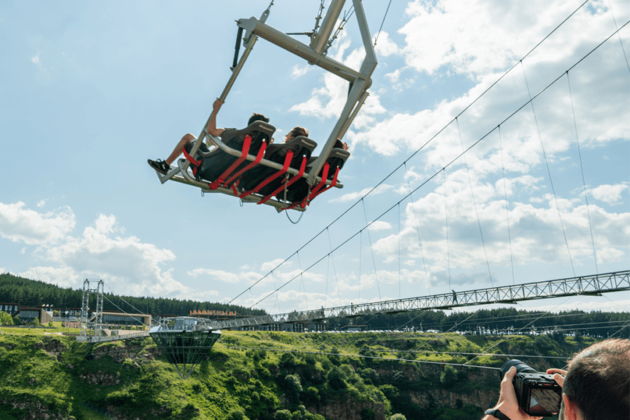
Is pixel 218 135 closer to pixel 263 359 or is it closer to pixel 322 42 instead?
pixel 322 42

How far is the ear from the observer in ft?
5.32

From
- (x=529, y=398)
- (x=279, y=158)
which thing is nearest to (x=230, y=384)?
(x=279, y=158)

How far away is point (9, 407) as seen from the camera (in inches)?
1786

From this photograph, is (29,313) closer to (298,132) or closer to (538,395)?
(298,132)

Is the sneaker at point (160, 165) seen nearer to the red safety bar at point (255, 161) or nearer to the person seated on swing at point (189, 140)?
the person seated on swing at point (189, 140)

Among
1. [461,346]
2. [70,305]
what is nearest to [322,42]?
[461,346]

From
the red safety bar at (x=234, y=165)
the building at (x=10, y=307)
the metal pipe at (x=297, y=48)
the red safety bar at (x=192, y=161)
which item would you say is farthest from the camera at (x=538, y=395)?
the building at (x=10, y=307)

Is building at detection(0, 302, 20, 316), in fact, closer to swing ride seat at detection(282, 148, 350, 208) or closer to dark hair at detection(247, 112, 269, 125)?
swing ride seat at detection(282, 148, 350, 208)

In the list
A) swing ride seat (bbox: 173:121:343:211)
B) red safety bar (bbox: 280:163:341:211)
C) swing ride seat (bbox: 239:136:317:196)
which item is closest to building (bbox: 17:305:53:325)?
swing ride seat (bbox: 173:121:343:211)

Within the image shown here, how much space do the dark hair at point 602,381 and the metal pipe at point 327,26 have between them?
28.7 feet

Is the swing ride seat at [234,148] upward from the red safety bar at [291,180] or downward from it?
upward

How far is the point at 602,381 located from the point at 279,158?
7.86 meters

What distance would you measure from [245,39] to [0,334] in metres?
62.0

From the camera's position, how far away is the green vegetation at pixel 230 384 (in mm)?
49094
